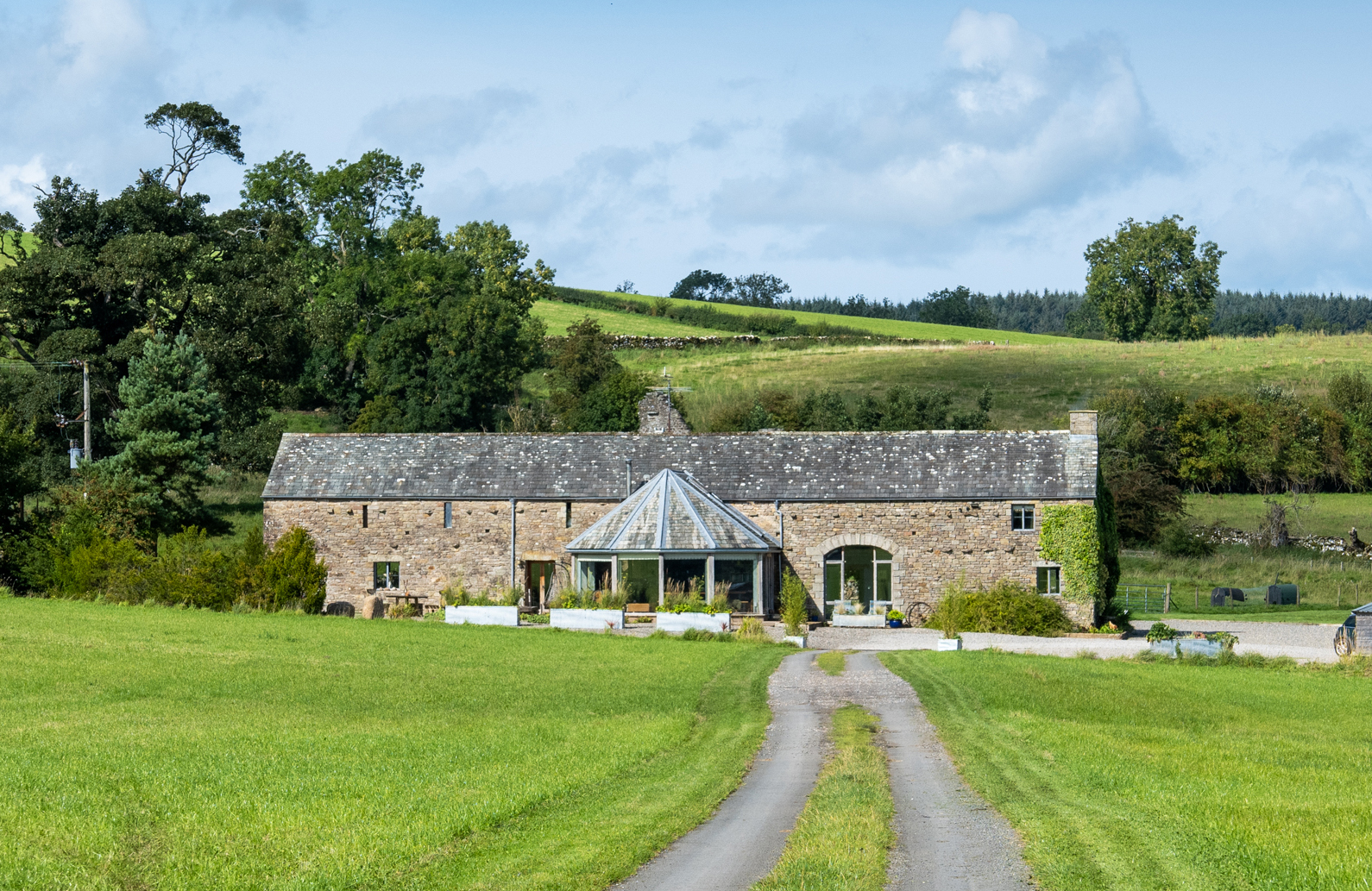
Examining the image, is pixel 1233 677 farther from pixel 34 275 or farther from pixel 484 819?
pixel 34 275

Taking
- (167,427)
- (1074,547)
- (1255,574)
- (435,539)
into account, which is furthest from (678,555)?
(1255,574)

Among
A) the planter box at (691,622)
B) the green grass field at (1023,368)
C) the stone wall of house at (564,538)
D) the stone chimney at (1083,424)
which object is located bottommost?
the planter box at (691,622)

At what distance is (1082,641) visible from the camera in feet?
107

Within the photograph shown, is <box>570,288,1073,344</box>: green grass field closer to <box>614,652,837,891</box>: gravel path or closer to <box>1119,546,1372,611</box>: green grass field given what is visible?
<box>1119,546,1372,611</box>: green grass field

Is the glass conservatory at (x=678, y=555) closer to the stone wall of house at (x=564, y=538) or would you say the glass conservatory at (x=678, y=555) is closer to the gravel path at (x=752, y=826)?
the stone wall of house at (x=564, y=538)

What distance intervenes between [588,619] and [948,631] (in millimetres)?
8811

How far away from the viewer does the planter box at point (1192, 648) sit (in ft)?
92.9

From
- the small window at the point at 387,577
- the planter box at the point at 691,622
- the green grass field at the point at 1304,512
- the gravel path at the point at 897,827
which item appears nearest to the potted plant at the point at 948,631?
the planter box at the point at 691,622

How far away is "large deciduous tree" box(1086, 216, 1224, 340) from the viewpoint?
9044 cm

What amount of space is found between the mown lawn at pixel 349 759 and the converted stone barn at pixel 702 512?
10465 millimetres

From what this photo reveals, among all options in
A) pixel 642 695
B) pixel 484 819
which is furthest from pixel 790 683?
pixel 484 819

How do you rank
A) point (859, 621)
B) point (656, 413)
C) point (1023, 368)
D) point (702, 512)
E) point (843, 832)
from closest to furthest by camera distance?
point (843, 832)
point (859, 621)
point (702, 512)
point (656, 413)
point (1023, 368)

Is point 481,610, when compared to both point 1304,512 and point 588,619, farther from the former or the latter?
point 1304,512

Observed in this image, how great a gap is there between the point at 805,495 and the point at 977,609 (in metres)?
Answer: 5.68
